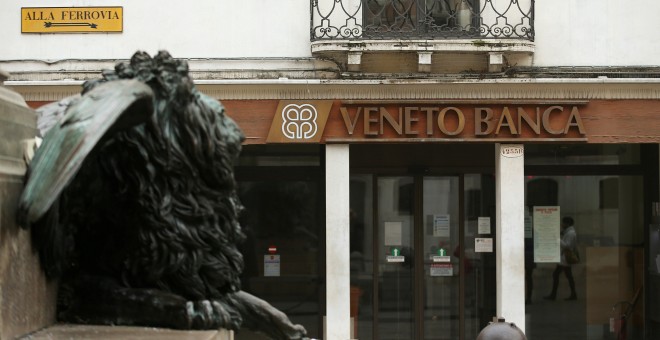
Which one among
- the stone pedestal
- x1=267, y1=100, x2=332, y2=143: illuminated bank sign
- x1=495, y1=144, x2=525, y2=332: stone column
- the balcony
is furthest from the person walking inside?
the stone pedestal

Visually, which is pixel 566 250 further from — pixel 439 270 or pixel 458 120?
pixel 458 120

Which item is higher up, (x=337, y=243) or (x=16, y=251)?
(x=16, y=251)

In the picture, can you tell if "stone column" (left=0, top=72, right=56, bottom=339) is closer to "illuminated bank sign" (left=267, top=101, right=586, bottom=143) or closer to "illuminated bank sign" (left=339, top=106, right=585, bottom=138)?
"illuminated bank sign" (left=267, top=101, right=586, bottom=143)

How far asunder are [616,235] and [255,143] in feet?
16.2

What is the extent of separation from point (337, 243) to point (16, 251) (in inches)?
492

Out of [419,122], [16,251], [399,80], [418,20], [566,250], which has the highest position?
[418,20]

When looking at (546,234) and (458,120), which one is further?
(546,234)

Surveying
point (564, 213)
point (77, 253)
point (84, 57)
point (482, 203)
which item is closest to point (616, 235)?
point (564, 213)

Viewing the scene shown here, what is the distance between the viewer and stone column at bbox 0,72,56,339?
10.1 ft

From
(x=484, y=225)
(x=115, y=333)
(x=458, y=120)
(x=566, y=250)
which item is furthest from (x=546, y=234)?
(x=115, y=333)

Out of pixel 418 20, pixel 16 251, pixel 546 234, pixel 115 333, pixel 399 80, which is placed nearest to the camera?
pixel 16 251

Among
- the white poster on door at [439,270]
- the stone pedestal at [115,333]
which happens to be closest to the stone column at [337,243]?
the white poster on door at [439,270]

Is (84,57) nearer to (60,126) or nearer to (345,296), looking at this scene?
(345,296)

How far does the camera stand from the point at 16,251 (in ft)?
10.4
